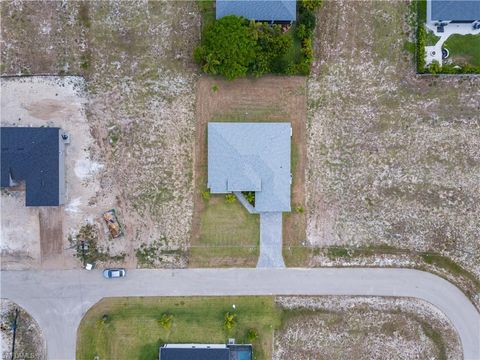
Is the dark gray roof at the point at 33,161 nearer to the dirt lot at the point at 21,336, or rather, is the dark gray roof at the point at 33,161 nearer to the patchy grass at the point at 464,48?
the dirt lot at the point at 21,336

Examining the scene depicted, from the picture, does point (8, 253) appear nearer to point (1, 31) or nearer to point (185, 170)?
point (185, 170)

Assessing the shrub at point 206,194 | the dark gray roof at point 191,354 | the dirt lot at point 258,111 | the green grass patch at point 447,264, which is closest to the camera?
the dark gray roof at point 191,354

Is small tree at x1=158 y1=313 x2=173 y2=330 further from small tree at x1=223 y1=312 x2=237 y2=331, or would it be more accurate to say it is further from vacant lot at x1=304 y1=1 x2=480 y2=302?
vacant lot at x1=304 y1=1 x2=480 y2=302

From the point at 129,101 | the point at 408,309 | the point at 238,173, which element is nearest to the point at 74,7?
the point at 129,101

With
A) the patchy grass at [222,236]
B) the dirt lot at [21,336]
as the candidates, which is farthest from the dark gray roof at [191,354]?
the dirt lot at [21,336]

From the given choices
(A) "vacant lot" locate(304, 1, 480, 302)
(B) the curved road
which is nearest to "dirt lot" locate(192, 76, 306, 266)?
(A) "vacant lot" locate(304, 1, 480, 302)

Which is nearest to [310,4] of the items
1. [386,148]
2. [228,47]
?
[228,47]
